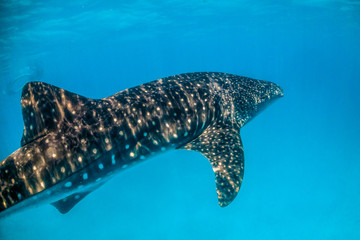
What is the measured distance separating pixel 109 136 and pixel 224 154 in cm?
255

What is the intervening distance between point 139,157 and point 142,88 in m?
1.66

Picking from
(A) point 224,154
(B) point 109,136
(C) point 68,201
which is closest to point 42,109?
(B) point 109,136

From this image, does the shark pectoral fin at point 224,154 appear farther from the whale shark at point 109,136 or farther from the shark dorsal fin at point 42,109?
the shark dorsal fin at point 42,109

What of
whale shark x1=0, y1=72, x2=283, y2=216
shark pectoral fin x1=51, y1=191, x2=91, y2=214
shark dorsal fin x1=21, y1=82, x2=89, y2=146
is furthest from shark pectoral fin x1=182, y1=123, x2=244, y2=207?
shark dorsal fin x1=21, y1=82, x2=89, y2=146

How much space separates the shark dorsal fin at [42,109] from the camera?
4.45 metres

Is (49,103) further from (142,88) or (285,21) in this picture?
(285,21)

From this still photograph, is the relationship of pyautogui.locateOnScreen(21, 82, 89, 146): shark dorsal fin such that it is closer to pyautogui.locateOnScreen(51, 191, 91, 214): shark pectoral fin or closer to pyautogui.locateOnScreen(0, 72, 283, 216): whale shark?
pyautogui.locateOnScreen(0, 72, 283, 216): whale shark

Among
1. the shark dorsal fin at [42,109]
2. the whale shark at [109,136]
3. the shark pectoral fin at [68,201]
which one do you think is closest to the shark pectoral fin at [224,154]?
the whale shark at [109,136]

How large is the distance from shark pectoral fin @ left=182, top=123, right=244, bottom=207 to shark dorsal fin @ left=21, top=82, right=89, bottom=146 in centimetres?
278

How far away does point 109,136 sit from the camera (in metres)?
4.70

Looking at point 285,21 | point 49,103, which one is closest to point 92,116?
point 49,103

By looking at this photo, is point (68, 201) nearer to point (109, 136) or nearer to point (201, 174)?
point (109, 136)

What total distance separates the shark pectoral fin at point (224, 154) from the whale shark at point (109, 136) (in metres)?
0.02

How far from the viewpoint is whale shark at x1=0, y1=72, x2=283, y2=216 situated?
Answer: 414 cm
